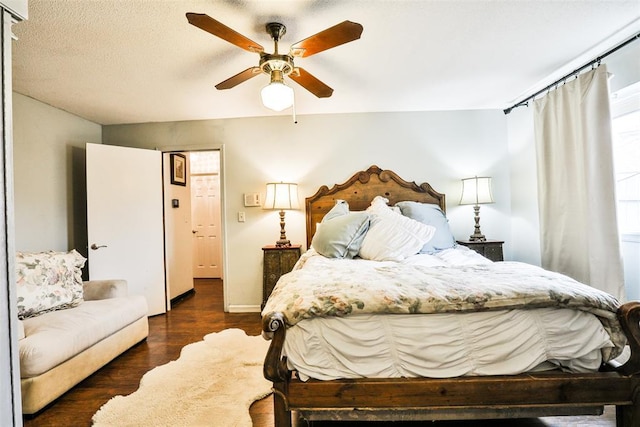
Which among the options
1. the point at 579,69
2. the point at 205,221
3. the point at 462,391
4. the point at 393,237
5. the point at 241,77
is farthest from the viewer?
the point at 205,221

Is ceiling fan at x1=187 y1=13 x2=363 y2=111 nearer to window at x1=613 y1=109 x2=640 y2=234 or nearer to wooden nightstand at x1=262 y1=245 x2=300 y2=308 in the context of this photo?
wooden nightstand at x1=262 y1=245 x2=300 y2=308

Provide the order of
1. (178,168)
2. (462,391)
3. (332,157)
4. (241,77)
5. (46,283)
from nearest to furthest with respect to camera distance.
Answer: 1. (462,391)
2. (241,77)
3. (46,283)
4. (332,157)
5. (178,168)

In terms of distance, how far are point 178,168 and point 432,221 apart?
12.0ft

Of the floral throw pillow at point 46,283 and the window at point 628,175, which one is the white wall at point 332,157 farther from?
the floral throw pillow at point 46,283

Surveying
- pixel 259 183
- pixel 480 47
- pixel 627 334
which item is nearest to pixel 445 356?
pixel 627 334

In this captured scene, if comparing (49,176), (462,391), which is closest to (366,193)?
(462,391)

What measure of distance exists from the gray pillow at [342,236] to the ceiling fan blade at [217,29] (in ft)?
5.07

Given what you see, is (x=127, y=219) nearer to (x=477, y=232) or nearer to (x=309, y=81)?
(x=309, y=81)

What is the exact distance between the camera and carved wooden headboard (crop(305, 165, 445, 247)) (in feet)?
11.6

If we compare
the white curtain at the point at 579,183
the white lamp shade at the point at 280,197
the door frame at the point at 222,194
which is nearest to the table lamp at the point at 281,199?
the white lamp shade at the point at 280,197

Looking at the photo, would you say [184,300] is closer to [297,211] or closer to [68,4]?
[297,211]

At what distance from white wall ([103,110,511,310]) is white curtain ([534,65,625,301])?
2.21 ft

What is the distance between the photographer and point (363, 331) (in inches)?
54.7

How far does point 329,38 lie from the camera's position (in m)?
1.68
